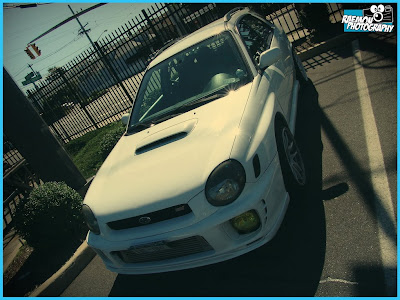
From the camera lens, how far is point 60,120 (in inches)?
524

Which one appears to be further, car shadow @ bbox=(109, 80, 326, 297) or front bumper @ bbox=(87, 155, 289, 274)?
car shadow @ bbox=(109, 80, 326, 297)

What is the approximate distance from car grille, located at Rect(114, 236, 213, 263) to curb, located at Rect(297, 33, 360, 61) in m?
6.44

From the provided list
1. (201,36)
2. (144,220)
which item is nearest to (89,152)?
(201,36)

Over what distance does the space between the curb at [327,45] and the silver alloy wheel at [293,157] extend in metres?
5.07

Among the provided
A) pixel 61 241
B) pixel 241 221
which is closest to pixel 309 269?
pixel 241 221

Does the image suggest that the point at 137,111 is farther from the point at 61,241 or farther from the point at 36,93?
the point at 36,93

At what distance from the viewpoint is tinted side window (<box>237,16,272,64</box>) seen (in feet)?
13.3

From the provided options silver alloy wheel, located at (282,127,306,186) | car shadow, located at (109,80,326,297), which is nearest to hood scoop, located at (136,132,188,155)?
silver alloy wheel, located at (282,127,306,186)

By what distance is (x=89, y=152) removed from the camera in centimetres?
882

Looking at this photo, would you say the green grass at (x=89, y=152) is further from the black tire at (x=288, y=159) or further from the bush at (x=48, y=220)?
the black tire at (x=288, y=159)

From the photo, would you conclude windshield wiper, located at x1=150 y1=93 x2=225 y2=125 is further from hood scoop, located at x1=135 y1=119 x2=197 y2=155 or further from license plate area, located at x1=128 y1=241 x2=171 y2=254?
license plate area, located at x1=128 y1=241 x2=171 y2=254

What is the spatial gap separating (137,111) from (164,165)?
Result: 1540mm

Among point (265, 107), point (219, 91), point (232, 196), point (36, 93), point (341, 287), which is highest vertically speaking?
point (36, 93)

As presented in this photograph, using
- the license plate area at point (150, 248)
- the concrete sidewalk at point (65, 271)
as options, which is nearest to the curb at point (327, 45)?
the concrete sidewalk at point (65, 271)
